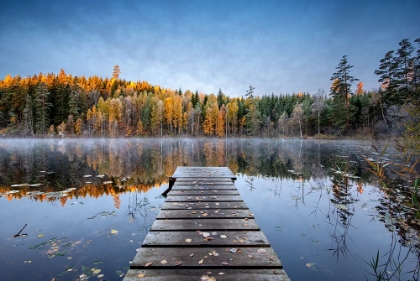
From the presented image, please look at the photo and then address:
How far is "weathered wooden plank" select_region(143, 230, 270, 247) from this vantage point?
101 inches

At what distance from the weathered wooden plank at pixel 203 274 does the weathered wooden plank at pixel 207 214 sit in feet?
4.57

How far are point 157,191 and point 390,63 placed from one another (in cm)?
3977

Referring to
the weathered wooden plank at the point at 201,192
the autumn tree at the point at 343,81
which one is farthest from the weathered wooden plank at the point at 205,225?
the autumn tree at the point at 343,81

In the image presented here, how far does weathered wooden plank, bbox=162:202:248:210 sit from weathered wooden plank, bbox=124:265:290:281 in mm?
1867

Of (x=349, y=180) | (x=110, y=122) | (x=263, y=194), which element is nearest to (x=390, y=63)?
(x=349, y=180)

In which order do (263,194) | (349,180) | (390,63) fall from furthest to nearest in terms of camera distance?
(390,63) < (349,180) < (263,194)

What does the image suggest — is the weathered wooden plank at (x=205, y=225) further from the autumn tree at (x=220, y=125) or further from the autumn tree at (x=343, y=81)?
the autumn tree at (x=220, y=125)

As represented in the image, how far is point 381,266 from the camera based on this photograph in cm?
323

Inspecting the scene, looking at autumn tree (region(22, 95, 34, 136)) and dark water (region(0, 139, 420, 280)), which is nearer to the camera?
dark water (region(0, 139, 420, 280))

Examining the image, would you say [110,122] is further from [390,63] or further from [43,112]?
[390,63]

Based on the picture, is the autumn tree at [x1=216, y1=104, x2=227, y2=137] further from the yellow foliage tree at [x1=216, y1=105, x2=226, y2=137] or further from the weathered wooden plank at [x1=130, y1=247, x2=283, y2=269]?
the weathered wooden plank at [x1=130, y1=247, x2=283, y2=269]

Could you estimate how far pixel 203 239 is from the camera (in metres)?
2.70

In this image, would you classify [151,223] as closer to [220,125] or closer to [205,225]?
[205,225]

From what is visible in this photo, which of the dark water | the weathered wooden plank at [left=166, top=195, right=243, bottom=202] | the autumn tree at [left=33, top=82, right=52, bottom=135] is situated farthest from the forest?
the weathered wooden plank at [left=166, top=195, right=243, bottom=202]
